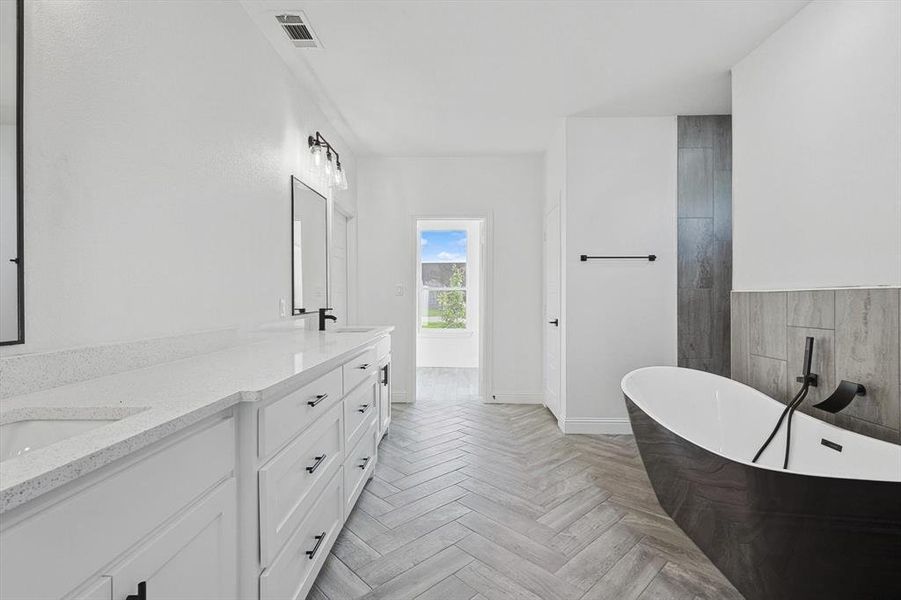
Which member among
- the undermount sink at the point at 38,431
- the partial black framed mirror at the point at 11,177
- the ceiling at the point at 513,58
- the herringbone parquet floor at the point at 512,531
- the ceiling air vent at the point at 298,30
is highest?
the ceiling at the point at 513,58

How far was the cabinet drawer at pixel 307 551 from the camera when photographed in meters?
1.23

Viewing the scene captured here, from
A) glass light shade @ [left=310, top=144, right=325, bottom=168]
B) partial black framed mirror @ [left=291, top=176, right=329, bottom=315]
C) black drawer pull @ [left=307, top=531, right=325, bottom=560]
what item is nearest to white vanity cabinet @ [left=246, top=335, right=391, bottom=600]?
black drawer pull @ [left=307, top=531, right=325, bottom=560]

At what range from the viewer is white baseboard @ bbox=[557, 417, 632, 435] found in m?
3.48

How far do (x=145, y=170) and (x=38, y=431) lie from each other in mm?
922

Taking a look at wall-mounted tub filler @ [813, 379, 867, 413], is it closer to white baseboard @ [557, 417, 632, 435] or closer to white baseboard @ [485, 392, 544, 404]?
white baseboard @ [557, 417, 632, 435]

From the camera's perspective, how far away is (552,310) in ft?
12.9

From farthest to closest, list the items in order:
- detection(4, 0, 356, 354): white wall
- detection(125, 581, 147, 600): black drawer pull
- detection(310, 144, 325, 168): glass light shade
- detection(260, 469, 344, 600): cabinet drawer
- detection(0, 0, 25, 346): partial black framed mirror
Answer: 1. detection(310, 144, 325, 168): glass light shade
2. detection(260, 469, 344, 600): cabinet drawer
3. detection(4, 0, 356, 354): white wall
4. detection(0, 0, 25, 346): partial black framed mirror
5. detection(125, 581, 147, 600): black drawer pull

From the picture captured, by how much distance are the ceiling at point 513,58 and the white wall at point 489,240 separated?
0.73 meters

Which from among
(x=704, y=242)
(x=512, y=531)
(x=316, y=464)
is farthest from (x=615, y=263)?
(x=316, y=464)

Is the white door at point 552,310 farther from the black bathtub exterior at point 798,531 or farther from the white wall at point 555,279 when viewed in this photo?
the black bathtub exterior at point 798,531

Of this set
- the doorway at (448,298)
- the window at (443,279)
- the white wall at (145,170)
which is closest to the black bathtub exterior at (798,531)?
the white wall at (145,170)

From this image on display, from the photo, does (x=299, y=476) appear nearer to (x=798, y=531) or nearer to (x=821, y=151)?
(x=798, y=531)

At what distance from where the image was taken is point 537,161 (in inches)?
173

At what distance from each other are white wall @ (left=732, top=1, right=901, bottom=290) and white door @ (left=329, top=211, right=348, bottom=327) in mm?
2963
